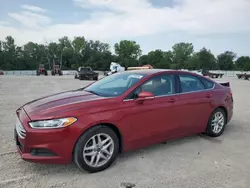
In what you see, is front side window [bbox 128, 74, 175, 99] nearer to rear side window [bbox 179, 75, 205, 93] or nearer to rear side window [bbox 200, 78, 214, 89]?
rear side window [bbox 179, 75, 205, 93]

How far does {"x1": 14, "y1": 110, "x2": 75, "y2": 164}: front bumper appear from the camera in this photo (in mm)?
2961

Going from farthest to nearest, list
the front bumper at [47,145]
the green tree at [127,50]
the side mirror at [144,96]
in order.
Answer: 1. the green tree at [127,50]
2. the side mirror at [144,96]
3. the front bumper at [47,145]

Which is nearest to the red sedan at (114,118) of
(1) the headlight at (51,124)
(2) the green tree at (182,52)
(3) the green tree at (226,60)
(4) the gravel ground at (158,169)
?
(1) the headlight at (51,124)

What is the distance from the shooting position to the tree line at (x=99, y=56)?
83.4 metres

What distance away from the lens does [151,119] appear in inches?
147

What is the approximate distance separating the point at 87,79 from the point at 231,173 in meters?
24.3

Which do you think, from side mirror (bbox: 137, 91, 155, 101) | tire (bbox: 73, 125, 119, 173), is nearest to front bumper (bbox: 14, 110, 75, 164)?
tire (bbox: 73, 125, 119, 173)

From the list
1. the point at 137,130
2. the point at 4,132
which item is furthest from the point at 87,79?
the point at 137,130

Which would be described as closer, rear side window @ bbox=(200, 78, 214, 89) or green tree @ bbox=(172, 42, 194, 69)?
rear side window @ bbox=(200, 78, 214, 89)

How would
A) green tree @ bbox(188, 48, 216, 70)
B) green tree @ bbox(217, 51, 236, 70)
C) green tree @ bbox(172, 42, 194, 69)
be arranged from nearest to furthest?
green tree @ bbox(188, 48, 216, 70) < green tree @ bbox(217, 51, 236, 70) < green tree @ bbox(172, 42, 194, 69)

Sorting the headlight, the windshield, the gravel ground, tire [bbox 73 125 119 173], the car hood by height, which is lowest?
the gravel ground

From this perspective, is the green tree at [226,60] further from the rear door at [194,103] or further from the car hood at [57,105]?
the car hood at [57,105]

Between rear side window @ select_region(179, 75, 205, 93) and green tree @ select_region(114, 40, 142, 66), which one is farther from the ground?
green tree @ select_region(114, 40, 142, 66)

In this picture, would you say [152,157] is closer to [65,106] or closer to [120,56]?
[65,106]
